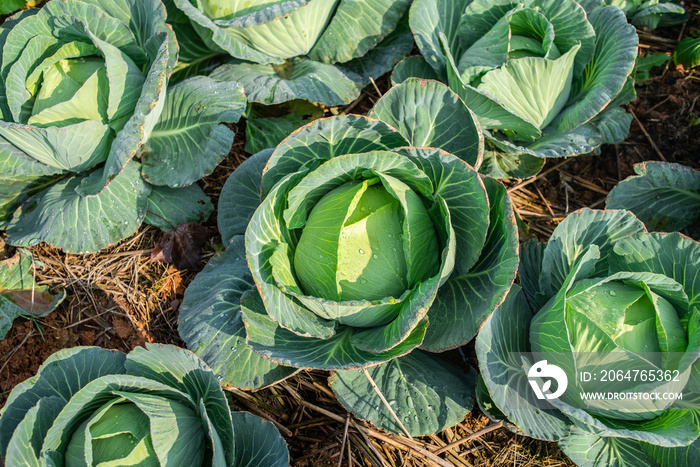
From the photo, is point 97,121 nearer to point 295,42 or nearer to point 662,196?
point 295,42

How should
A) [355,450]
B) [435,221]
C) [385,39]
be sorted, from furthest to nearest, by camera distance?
1. [385,39]
2. [355,450]
3. [435,221]

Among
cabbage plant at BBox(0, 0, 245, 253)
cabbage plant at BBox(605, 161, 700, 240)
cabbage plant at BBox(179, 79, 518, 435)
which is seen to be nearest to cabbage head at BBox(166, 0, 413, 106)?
cabbage plant at BBox(0, 0, 245, 253)

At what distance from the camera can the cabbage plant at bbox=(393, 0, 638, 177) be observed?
312 cm

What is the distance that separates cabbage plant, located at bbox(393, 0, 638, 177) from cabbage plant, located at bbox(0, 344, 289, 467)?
7.30 feet

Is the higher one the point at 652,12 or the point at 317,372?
the point at 652,12

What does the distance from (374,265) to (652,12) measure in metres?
2.95

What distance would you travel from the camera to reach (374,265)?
8.07ft

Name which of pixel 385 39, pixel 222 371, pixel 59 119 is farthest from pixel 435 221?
pixel 59 119

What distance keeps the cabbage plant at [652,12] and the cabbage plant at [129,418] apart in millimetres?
3699

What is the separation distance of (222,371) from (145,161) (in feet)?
5.20

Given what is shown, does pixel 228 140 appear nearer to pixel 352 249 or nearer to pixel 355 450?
pixel 352 249

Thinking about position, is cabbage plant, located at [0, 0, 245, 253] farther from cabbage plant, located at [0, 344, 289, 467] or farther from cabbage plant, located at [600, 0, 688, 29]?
cabbage plant, located at [600, 0, 688, 29]

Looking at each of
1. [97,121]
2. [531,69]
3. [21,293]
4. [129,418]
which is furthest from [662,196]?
[21,293]

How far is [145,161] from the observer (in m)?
3.46
